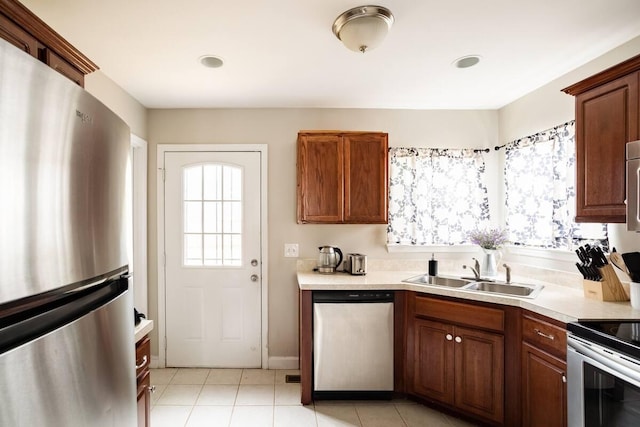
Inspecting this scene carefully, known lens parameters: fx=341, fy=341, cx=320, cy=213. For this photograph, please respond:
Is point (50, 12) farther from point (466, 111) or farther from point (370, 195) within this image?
point (466, 111)

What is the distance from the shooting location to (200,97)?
9.83 feet

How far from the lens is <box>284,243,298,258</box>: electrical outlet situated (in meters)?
3.26

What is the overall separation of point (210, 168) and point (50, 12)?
1672 mm

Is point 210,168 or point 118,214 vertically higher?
point 210,168

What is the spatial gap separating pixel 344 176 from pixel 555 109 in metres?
1.71

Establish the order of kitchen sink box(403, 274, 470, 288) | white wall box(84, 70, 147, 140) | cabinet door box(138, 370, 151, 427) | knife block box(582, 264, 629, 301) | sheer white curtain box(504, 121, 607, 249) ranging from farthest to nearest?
1. kitchen sink box(403, 274, 470, 288)
2. sheer white curtain box(504, 121, 607, 249)
3. white wall box(84, 70, 147, 140)
4. knife block box(582, 264, 629, 301)
5. cabinet door box(138, 370, 151, 427)

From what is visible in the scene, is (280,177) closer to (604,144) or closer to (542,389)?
(604,144)

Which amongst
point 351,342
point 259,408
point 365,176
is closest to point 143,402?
Answer: point 259,408

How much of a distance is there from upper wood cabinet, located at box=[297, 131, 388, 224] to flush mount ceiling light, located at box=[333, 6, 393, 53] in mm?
1143

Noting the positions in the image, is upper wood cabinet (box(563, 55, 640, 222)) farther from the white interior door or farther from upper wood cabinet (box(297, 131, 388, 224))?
the white interior door

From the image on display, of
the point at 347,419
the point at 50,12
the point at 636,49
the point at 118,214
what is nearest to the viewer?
the point at 118,214

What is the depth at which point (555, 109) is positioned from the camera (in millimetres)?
2629

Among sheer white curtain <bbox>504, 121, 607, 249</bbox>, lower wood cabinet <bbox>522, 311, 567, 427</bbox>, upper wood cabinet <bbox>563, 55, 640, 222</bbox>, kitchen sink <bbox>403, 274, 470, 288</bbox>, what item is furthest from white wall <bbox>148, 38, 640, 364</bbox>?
lower wood cabinet <bbox>522, 311, 567, 427</bbox>

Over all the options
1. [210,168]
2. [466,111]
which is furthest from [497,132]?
[210,168]
